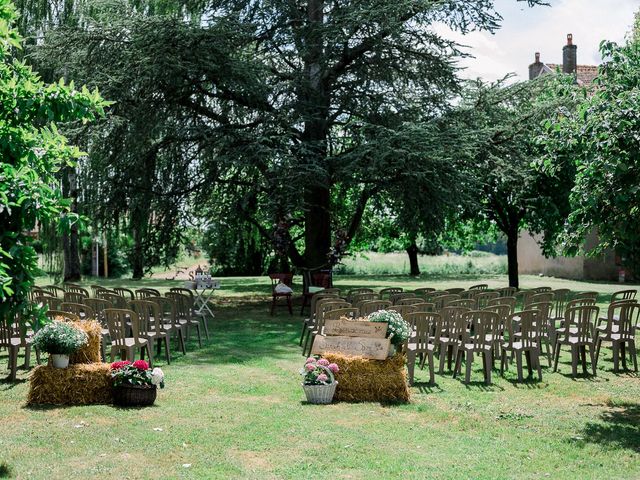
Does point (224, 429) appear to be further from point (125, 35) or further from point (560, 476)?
point (125, 35)

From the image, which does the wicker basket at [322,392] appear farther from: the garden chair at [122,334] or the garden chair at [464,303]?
the garden chair at [464,303]

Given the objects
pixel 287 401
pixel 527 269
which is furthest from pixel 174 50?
pixel 527 269

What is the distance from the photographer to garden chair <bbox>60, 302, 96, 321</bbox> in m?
10.9

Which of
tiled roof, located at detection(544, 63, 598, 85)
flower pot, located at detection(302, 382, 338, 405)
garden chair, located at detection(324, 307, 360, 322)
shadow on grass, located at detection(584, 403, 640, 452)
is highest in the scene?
tiled roof, located at detection(544, 63, 598, 85)

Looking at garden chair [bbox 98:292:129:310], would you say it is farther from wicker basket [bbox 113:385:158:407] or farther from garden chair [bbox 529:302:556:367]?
garden chair [bbox 529:302:556:367]

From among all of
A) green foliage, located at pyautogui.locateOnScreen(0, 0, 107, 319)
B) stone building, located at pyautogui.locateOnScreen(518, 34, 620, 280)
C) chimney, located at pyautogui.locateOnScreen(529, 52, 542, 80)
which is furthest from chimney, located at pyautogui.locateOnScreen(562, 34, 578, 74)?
green foliage, located at pyautogui.locateOnScreen(0, 0, 107, 319)

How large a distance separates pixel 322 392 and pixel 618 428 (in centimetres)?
317

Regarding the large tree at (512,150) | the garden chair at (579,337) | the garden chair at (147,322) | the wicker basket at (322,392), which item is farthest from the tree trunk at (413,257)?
the wicker basket at (322,392)

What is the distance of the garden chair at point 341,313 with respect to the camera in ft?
34.3

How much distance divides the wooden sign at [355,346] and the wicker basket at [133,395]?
208cm

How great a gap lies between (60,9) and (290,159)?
12417 millimetres

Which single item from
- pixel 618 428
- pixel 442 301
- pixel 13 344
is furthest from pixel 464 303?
pixel 13 344

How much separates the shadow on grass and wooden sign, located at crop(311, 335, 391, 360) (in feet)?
7.79

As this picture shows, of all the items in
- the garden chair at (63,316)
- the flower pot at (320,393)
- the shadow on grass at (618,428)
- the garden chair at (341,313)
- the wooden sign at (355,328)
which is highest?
the garden chair at (63,316)
